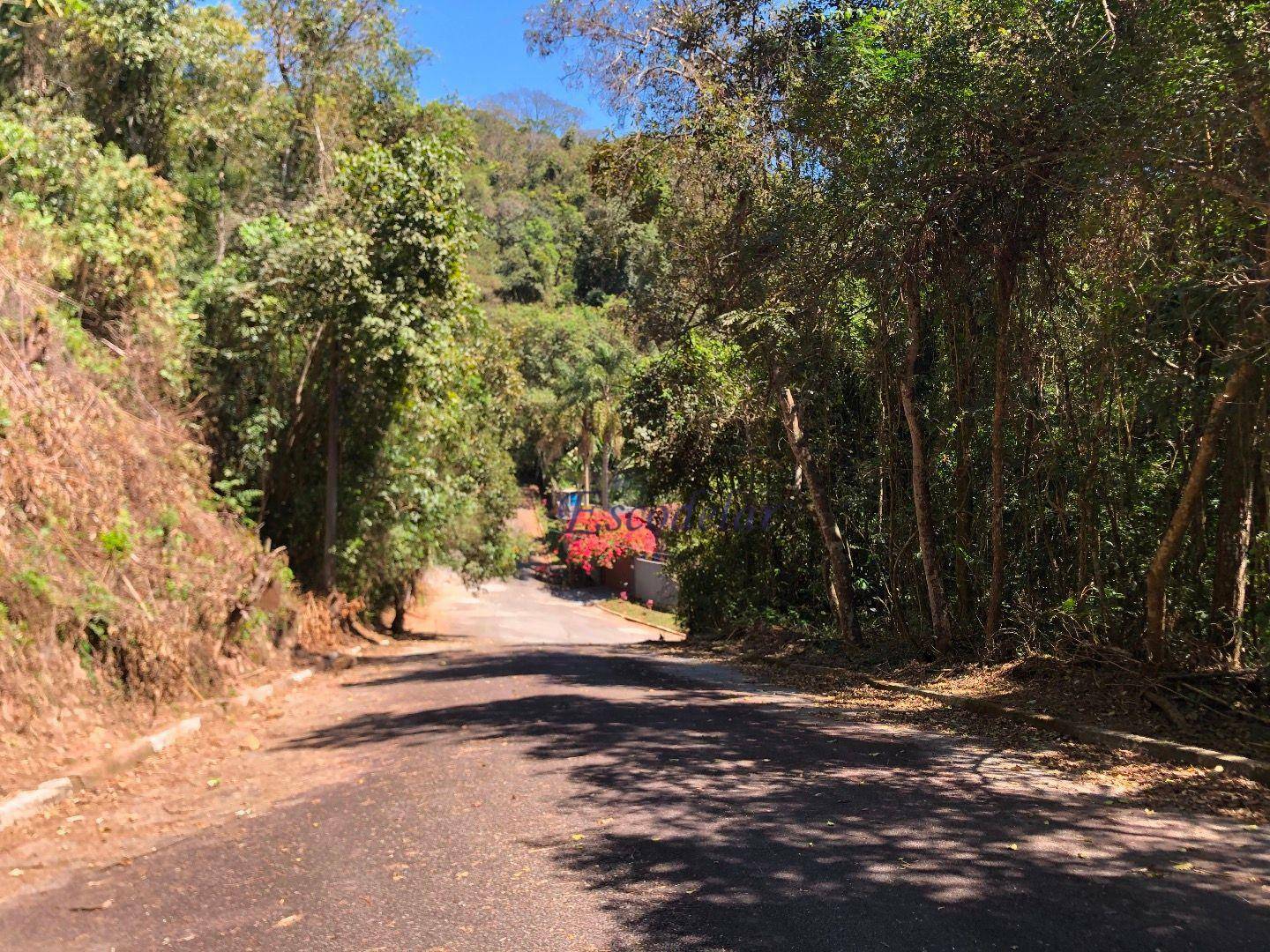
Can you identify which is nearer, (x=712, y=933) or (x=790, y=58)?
(x=712, y=933)

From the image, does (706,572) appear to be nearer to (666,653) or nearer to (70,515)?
(666,653)

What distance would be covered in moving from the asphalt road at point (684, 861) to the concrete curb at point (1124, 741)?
0.81 metres

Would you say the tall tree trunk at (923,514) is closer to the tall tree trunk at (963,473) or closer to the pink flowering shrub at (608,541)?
the tall tree trunk at (963,473)

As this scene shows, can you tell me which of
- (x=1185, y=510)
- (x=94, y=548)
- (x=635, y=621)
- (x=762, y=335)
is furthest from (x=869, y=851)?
(x=635, y=621)

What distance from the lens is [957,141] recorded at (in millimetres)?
9391

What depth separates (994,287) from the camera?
10.5m

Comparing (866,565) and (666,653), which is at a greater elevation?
(866,565)

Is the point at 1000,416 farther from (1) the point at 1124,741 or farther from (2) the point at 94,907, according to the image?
(2) the point at 94,907

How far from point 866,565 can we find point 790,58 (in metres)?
7.29

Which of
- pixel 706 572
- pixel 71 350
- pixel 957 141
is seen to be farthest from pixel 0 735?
pixel 706 572

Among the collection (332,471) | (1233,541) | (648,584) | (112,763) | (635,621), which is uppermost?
(332,471)

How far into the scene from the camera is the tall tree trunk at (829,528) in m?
14.9

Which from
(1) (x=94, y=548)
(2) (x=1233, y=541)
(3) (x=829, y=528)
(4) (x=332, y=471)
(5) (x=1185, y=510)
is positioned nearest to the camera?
(5) (x=1185, y=510)

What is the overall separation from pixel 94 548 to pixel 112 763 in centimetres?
227
